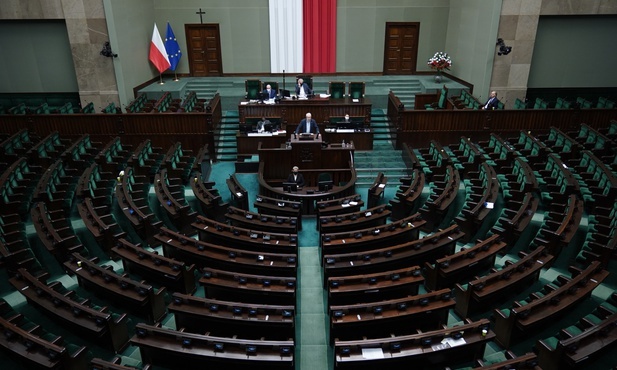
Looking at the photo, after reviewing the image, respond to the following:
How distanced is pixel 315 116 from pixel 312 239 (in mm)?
5253

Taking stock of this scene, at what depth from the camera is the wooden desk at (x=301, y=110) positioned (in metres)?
12.5

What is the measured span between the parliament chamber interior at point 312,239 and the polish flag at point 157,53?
2052 mm

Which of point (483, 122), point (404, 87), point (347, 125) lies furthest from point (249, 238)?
point (404, 87)

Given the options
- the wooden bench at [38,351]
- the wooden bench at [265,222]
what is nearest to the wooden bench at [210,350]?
the wooden bench at [38,351]

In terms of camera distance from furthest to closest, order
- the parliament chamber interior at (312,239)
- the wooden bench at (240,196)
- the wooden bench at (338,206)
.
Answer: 1. the wooden bench at (240,196)
2. the wooden bench at (338,206)
3. the parliament chamber interior at (312,239)

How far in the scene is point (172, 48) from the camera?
16.1 m

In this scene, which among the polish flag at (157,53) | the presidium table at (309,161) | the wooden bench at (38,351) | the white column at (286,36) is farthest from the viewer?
the white column at (286,36)

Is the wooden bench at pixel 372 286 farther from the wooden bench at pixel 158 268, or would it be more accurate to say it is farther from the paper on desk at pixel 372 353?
the wooden bench at pixel 158 268

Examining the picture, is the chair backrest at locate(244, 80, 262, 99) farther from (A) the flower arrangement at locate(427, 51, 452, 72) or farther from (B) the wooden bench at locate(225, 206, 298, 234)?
(B) the wooden bench at locate(225, 206, 298, 234)

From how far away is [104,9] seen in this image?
525 inches

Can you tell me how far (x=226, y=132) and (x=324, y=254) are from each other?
7.46 m

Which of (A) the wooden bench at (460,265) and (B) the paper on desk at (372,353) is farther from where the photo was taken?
(A) the wooden bench at (460,265)

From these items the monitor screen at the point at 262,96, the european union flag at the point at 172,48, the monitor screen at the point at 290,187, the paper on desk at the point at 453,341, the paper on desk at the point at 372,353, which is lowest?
the paper on desk at the point at 372,353

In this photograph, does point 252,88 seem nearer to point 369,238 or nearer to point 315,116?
point 315,116
